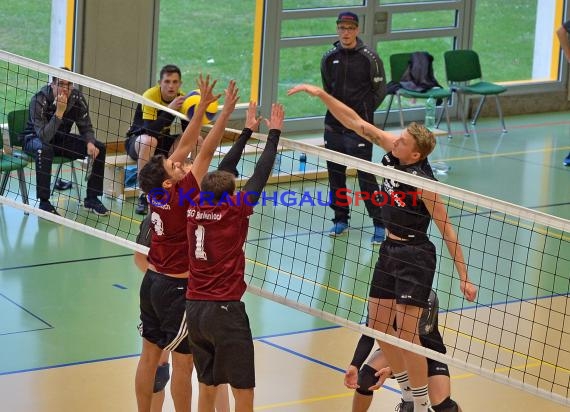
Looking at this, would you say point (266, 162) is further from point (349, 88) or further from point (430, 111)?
point (430, 111)

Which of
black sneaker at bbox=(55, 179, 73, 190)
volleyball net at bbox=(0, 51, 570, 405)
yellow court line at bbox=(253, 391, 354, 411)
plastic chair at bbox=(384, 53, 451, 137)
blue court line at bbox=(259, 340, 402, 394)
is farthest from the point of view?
plastic chair at bbox=(384, 53, 451, 137)

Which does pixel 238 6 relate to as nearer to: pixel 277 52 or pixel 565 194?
pixel 277 52

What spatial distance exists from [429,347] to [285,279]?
380 cm

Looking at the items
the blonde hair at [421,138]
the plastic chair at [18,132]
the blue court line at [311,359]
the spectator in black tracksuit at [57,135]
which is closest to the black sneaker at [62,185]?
the plastic chair at [18,132]

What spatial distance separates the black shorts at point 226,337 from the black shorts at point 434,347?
1.22 m

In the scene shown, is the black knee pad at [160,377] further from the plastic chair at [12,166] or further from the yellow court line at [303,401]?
the plastic chair at [12,166]

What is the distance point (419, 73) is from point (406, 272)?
32.6 feet

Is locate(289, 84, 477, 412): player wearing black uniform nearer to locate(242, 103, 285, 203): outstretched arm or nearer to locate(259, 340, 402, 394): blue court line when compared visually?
locate(242, 103, 285, 203): outstretched arm

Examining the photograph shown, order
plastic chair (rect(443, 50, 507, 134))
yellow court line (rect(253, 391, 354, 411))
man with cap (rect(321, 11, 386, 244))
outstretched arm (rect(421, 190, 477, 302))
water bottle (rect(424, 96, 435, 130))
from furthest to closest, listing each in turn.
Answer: plastic chair (rect(443, 50, 507, 134))
water bottle (rect(424, 96, 435, 130))
man with cap (rect(321, 11, 386, 244))
yellow court line (rect(253, 391, 354, 411))
outstretched arm (rect(421, 190, 477, 302))

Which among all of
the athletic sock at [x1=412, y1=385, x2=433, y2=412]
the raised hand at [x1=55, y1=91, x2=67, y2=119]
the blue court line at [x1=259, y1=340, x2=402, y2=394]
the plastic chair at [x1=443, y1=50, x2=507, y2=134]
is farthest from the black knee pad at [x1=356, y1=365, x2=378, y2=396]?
the plastic chair at [x1=443, y1=50, x2=507, y2=134]

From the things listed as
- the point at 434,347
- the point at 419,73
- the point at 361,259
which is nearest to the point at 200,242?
the point at 434,347

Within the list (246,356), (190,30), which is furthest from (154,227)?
(190,30)

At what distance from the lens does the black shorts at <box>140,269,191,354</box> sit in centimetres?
673

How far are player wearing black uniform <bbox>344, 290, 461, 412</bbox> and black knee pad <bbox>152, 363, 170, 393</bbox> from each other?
3.70ft
